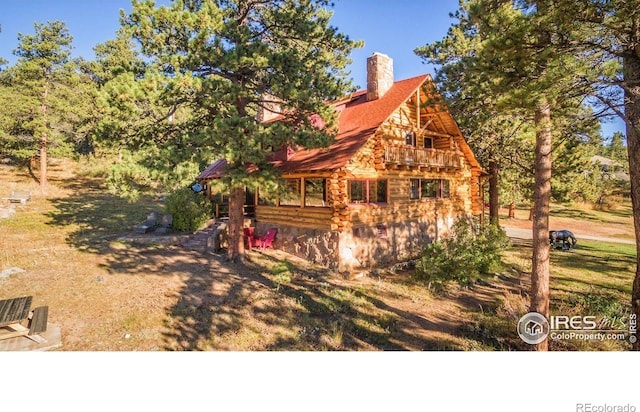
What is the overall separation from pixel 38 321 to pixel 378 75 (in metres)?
15.4

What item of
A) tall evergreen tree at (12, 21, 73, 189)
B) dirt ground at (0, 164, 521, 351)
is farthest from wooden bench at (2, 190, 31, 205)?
dirt ground at (0, 164, 521, 351)

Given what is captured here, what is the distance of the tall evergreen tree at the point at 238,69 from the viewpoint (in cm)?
870

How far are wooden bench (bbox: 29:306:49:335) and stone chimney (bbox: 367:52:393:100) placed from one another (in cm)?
1448

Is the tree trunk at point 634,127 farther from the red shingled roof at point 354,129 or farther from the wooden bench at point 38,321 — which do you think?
the wooden bench at point 38,321

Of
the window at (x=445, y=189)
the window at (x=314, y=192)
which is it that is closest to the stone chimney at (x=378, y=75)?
the window at (x=314, y=192)

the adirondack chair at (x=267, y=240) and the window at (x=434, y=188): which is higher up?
the window at (x=434, y=188)

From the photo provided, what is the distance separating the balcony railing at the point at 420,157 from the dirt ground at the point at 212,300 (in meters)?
5.07

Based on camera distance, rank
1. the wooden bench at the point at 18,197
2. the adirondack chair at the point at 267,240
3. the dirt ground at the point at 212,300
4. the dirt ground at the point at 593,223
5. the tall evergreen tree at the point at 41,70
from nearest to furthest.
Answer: the dirt ground at the point at 212,300 → the adirondack chair at the point at 267,240 → the tall evergreen tree at the point at 41,70 → the wooden bench at the point at 18,197 → the dirt ground at the point at 593,223

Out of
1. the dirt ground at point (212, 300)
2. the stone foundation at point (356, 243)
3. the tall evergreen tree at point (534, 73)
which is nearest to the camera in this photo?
the tall evergreen tree at point (534, 73)

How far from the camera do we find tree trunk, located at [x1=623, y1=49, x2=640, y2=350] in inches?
198

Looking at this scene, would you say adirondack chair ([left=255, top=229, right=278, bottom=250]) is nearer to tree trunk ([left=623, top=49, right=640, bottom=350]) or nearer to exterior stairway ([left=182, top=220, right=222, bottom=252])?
exterior stairway ([left=182, top=220, right=222, bottom=252])
